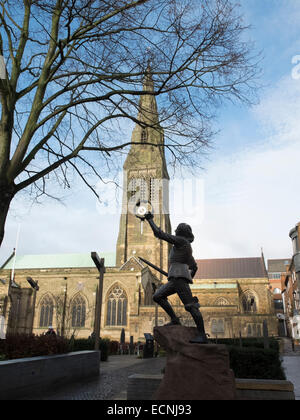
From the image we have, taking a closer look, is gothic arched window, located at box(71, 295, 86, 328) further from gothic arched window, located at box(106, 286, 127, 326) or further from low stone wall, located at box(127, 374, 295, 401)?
low stone wall, located at box(127, 374, 295, 401)

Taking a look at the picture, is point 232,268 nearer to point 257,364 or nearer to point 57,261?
point 57,261

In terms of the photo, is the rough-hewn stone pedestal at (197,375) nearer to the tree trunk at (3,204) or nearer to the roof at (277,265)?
the tree trunk at (3,204)

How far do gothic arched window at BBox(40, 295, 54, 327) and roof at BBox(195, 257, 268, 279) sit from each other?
86.2ft

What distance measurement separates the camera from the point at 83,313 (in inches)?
1583

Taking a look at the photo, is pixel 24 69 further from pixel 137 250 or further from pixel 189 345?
pixel 137 250

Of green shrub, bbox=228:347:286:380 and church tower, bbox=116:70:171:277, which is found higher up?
church tower, bbox=116:70:171:277

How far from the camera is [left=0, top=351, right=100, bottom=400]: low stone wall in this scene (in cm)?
579

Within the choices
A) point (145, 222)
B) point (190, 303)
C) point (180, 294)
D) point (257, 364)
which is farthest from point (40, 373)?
point (145, 222)

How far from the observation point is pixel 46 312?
137 feet

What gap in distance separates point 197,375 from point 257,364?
3.44 meters

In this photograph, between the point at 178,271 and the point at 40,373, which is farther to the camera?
the point at 40,373

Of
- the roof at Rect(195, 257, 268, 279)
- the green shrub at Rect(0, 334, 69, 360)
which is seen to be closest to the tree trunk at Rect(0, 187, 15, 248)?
the green shrub at Rect(0, 334, 69, 360)

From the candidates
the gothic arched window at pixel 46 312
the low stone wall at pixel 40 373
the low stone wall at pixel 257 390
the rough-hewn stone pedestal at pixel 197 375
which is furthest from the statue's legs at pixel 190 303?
the gothic arched window at pixel 46 312
